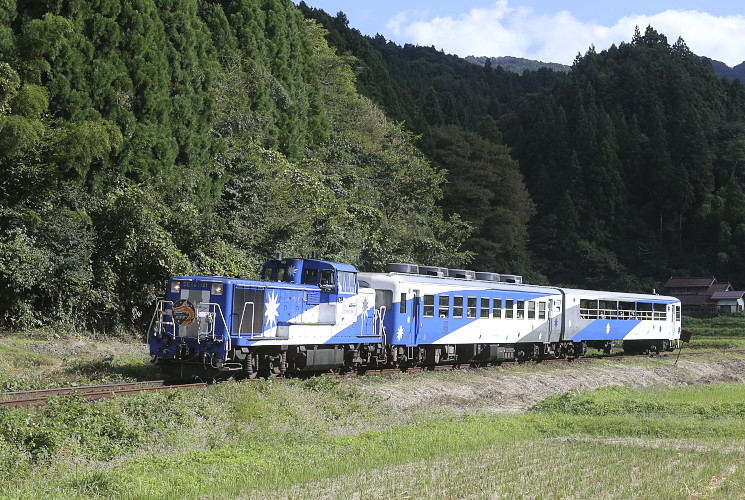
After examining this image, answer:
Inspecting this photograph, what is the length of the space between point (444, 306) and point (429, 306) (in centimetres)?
87

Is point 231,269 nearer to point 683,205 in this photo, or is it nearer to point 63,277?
point 63,277

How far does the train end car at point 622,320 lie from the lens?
1261 inches

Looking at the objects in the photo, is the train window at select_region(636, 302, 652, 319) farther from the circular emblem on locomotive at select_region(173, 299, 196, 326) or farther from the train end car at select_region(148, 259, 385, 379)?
the circular emblem on locomotive at select_region(173, 299, 196, 326)

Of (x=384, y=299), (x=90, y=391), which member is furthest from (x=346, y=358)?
(x=90, y=391)

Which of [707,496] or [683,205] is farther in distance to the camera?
[683,205]

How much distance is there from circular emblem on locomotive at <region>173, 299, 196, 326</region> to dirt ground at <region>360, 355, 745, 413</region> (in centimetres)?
456

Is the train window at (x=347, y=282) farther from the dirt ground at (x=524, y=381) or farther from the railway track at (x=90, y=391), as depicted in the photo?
the railway track at (x=90, y=391)

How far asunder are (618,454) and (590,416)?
542cm

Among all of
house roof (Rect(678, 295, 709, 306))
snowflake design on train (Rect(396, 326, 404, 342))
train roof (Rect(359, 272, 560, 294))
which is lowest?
snowflake design on train (Rect(396, 326, 404, 342))

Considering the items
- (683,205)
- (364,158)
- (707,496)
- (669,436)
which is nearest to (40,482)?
(707,496)

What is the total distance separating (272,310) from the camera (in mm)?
18344

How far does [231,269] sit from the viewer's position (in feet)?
88.4

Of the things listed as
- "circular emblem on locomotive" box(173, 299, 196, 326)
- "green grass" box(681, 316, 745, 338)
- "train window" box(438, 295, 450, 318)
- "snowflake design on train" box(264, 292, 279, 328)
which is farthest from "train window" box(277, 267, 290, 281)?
"green grass" box(681, 316, 745, 338)

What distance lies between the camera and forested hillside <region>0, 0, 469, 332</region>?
2277 centimetres
